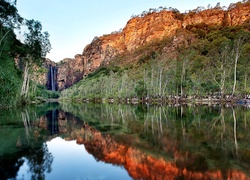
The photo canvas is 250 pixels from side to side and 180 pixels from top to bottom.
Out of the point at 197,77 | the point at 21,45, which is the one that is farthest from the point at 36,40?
the point at 197,77

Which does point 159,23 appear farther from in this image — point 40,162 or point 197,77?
A: point 40,162

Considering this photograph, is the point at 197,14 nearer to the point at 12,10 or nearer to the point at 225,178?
the point at 12,10

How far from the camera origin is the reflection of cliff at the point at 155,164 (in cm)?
625

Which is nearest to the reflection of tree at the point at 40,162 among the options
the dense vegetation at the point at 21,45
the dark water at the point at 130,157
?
the dark water at the point at 130,157

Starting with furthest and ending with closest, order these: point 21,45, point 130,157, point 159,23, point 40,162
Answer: point 159,23 < point 21,45 < point 130,157 < point 40,162

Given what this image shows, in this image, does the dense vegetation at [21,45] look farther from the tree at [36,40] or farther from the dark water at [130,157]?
the dark water at [130,157]

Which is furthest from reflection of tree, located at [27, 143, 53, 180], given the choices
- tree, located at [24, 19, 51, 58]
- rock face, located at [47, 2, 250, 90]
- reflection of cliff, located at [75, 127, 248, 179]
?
rock face, located at [47, 2, 250, 90]

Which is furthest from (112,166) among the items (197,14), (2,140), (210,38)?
(197,14)

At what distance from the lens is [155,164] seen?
7.39 meters

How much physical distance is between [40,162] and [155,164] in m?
3.60

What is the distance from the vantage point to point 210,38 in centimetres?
10794

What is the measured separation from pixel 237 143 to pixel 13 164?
7.95 metres

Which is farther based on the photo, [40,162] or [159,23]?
[159,23]

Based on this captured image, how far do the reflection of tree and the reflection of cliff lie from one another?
1641mm
